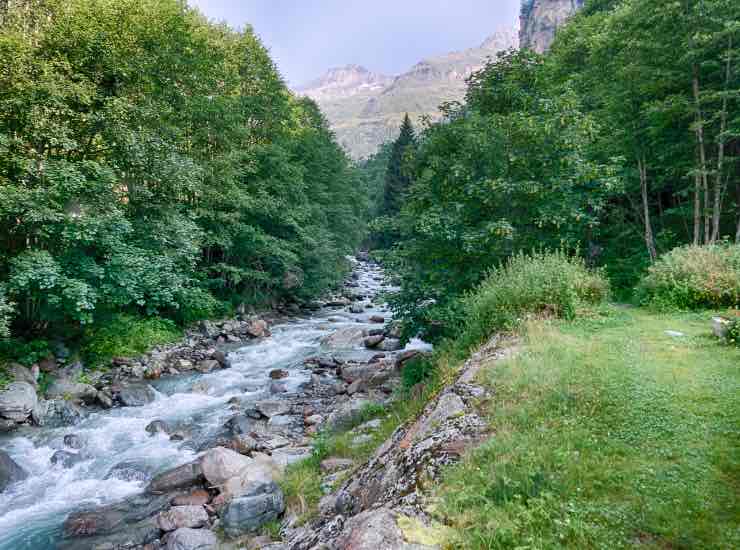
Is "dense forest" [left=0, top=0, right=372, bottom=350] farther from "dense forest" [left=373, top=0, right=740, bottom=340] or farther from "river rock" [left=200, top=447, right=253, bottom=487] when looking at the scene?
"dense forest" [left=373, top=0, right=740, bottom=340]

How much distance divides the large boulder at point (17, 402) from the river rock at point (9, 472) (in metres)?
1.82

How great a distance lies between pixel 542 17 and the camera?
98500 mm

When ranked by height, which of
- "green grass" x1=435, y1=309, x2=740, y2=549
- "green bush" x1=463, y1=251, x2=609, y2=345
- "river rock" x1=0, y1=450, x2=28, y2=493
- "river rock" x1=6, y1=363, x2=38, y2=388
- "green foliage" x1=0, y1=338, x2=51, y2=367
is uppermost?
"green bush" x1=463, y1=251, x2=609, y2=345

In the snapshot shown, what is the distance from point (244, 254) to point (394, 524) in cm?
2122

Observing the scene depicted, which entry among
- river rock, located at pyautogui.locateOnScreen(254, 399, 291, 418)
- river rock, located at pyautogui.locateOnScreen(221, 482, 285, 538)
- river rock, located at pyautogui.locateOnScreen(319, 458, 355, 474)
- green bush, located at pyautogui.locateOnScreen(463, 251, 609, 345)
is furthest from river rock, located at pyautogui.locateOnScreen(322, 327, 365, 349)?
river rock, located at pyautogui.locateOnScreen(221, 482, 285, 538)

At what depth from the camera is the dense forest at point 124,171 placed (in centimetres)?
1062

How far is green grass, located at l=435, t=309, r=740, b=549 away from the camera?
266cm

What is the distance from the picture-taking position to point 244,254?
2277 cm

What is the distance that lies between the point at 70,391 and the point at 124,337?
376cm

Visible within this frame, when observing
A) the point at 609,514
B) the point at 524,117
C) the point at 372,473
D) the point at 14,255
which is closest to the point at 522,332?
the point at 372,473

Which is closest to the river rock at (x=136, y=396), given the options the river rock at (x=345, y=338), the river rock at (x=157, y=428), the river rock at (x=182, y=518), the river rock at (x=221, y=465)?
the river rock at (x=157, y=428)

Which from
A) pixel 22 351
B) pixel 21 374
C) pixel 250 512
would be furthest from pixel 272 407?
pixel 22 351

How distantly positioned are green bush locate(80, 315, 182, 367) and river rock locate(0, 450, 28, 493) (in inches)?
220

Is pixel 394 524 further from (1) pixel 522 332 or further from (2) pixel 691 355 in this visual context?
(2) pixel 691 355
